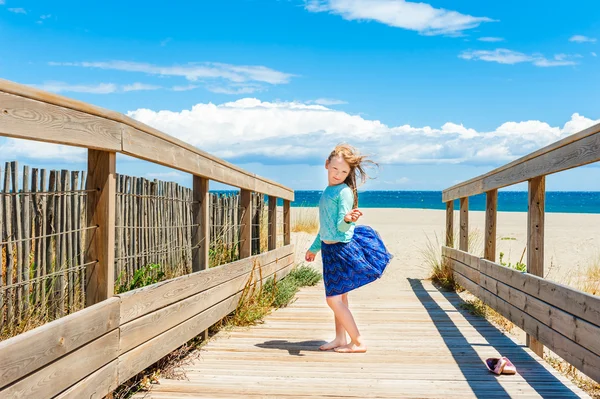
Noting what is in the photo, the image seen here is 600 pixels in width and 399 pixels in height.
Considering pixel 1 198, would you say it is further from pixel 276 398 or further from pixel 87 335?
pixel 276 398

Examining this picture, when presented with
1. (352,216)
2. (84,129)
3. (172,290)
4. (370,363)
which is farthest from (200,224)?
(84,129)

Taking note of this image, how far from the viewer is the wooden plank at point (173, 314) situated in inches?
142

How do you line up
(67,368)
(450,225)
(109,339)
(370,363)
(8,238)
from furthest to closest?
(450,225) → (370,363) → (8,238) → (109,339) → (67,368)

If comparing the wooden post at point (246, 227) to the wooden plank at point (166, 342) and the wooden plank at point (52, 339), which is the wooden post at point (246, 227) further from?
the wooden plank at point (52, 339)

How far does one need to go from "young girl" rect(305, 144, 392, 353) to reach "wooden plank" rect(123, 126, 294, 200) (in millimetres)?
922

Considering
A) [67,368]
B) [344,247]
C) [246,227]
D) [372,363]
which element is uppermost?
[246,227]

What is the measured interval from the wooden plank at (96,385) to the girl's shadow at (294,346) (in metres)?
1.84

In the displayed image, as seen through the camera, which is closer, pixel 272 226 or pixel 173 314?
pixel 173 314

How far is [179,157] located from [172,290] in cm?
92

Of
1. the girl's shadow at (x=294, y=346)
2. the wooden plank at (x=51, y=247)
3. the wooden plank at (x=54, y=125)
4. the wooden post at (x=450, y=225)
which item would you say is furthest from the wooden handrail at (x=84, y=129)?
the wooden post at (x=450, y=225)

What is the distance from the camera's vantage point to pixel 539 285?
14.9ft

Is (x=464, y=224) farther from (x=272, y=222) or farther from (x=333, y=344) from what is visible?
(x=333, y=344)

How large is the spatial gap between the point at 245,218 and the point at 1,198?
306cm

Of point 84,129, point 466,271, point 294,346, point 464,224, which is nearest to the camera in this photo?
point 84,129
